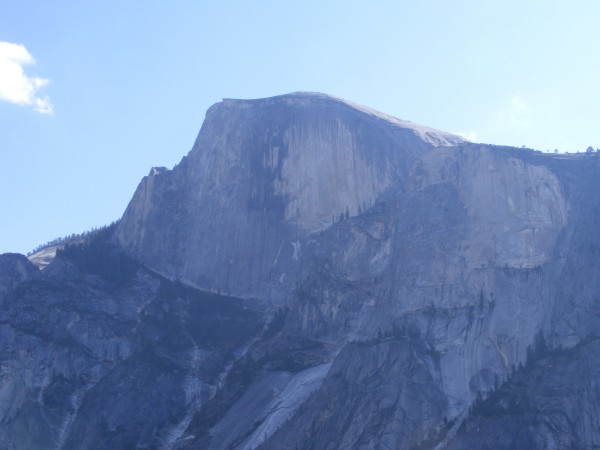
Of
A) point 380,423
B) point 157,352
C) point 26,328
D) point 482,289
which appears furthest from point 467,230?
point 26,328

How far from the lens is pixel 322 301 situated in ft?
390

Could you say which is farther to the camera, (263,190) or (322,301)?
(263,190)

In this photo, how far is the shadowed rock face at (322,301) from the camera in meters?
102

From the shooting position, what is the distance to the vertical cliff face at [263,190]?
131 metres

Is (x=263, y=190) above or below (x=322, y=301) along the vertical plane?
above

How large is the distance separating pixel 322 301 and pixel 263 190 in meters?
21.2

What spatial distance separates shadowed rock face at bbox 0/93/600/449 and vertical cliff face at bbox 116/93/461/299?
0.24 m

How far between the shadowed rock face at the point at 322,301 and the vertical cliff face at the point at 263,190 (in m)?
0.24

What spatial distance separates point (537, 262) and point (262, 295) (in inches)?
1270

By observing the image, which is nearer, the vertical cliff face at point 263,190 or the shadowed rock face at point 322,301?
the shadowed rock face at point 322,301

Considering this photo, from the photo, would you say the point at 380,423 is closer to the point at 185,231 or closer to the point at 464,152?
the point at 464,152

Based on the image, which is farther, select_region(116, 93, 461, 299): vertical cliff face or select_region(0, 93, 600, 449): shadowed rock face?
select_region(116, 93, 461, 299): vertical cliff face

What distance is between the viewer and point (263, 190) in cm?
13550

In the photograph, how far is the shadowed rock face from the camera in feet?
334
